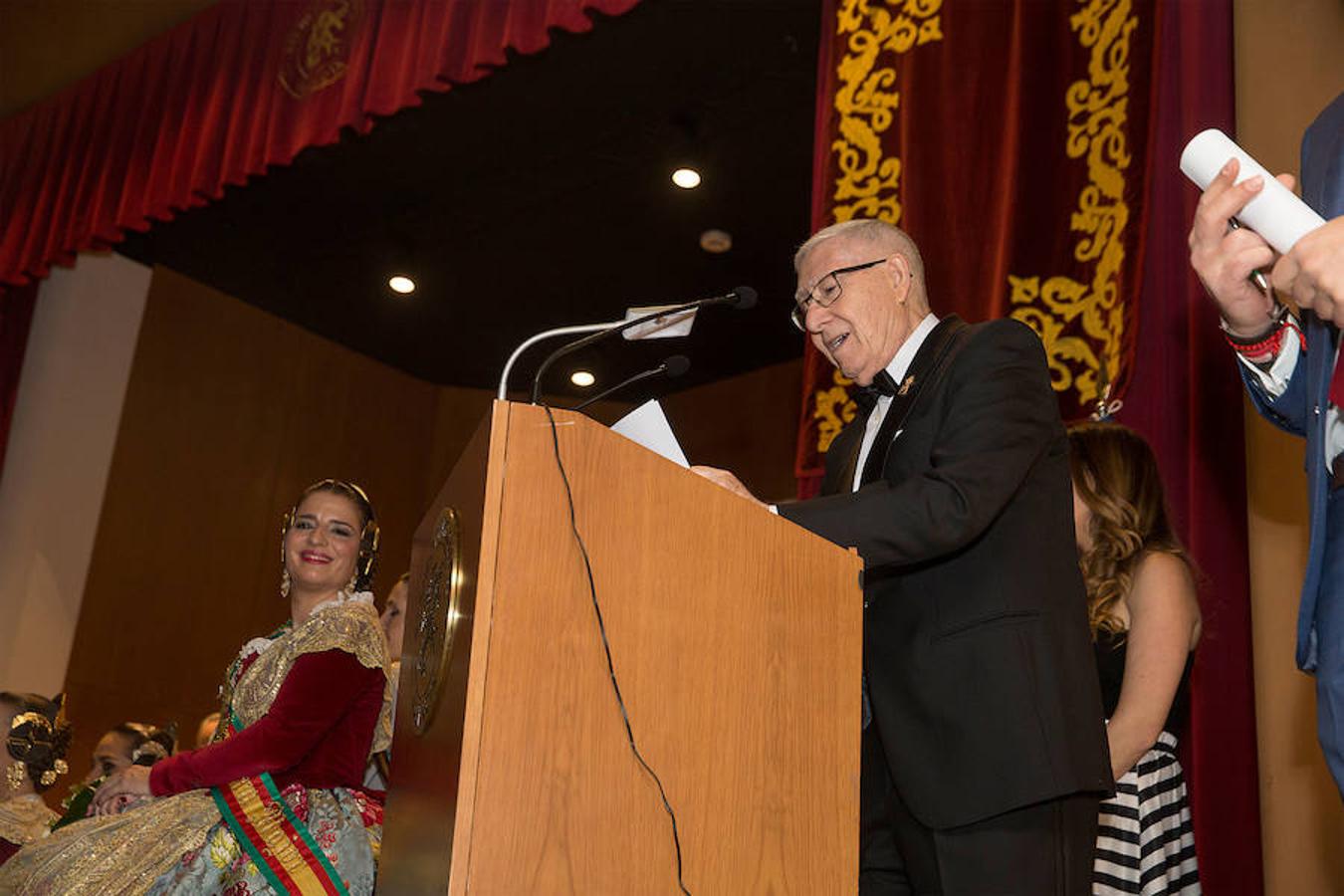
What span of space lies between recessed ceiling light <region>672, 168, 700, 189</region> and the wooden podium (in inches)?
175

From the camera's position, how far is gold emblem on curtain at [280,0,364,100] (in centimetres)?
514

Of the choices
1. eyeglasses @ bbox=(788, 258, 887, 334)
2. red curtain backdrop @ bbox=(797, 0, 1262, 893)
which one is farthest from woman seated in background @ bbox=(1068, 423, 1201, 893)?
eyeglasses @ bbox=(788, 258, 887, 334)

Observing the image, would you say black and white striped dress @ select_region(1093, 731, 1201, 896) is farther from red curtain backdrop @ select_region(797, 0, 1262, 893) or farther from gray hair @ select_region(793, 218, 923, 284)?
gray hair @ select_region(793, 218, 923, 284)

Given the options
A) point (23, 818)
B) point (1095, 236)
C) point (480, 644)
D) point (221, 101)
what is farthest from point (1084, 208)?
point (221, 101)

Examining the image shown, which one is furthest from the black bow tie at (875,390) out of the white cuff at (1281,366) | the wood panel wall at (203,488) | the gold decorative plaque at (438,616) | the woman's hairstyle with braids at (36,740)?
the wood panel wall at (203,488)

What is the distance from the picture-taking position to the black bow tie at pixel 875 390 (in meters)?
2.30

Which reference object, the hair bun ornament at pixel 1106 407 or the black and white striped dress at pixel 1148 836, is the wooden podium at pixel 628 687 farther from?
the hair bun ornament at pixel 1106 407

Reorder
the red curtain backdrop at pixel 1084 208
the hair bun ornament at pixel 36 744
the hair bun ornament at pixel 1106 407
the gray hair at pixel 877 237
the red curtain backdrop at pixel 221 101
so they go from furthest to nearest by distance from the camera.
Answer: the red curtain backdrop at pixel 221 101 → the hair bun ornament at pixel 36 744 → the hair bun ornament at pixel 1106 407 → the red curtain backdrop at pixel 1084 208 → the gray hair at pixel 877 237

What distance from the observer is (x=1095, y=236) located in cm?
338

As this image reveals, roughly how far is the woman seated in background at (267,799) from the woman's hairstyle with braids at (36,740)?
1.05m

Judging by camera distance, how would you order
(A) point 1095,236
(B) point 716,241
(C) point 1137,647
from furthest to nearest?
(B) point 716,241, (A) point 1095,236, (C) point 1137,647

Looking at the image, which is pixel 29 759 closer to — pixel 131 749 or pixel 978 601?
pixel 131 749

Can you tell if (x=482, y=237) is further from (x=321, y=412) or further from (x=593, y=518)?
(x=593, y=518)

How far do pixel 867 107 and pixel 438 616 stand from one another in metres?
2.54
